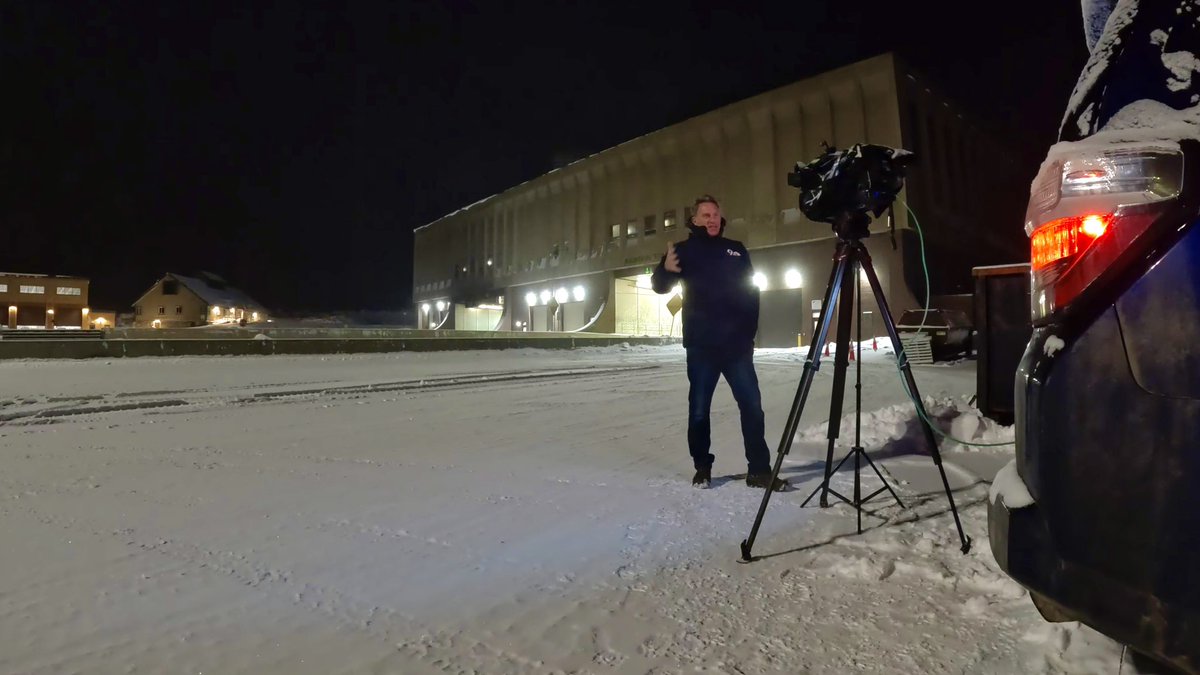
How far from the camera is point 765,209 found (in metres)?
29.4

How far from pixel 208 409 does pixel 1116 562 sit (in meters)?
8.34

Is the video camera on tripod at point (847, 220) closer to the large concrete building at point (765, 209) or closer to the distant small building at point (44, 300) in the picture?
the large concrete building at point (765, 209)

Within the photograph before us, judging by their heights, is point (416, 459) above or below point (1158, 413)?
below

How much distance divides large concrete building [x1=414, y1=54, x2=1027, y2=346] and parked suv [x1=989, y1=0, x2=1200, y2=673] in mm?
21602

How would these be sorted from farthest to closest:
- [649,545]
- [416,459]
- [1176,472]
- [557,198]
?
[557,198] → [416,459] → [649,545] → [1176,472]

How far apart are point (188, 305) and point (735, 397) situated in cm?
7460

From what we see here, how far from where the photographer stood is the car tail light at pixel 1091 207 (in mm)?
1334

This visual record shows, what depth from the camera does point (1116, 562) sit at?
1.31 metres

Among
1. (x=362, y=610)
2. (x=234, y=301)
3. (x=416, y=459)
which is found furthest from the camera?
(x=234, y=301)

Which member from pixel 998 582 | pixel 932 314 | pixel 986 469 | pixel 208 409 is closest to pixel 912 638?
pixel 998 582

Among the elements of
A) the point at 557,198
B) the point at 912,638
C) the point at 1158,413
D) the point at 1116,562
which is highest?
the point at 557,198

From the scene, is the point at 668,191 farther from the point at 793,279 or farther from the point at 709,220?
the point at 709,220

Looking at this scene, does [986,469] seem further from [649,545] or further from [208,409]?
[208,409]

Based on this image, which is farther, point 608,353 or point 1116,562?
point 608,353
